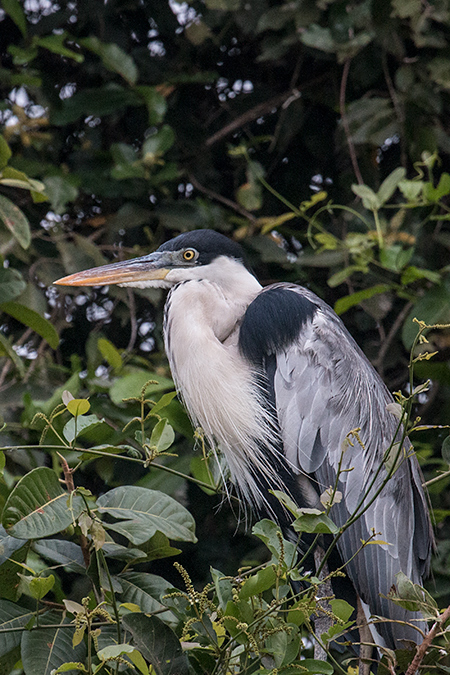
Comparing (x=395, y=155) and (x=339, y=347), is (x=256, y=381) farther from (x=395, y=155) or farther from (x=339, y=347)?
(x=395, y=155)

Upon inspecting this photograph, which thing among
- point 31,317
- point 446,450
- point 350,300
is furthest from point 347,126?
point 446,450

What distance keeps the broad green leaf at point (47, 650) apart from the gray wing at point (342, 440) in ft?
3.14

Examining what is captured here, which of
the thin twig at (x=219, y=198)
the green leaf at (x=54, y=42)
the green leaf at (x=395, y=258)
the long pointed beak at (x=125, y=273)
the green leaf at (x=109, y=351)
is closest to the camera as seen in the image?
the long pointed beak at (x=125, y=273)

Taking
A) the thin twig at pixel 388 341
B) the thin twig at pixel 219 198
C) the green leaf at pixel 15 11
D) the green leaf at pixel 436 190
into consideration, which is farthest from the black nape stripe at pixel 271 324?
the green leaf at pixel 15 11

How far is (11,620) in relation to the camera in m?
1.39

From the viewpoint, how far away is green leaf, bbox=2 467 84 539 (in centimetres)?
129

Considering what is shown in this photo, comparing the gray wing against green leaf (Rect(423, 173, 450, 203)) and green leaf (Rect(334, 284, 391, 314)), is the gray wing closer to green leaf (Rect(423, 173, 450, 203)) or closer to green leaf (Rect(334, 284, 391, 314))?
green leaf (Rect(334, 284, 391, 314))

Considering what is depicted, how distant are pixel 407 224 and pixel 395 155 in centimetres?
54

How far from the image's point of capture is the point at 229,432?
89.4 inches

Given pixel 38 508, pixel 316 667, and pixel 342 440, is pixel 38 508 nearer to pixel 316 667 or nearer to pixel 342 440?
pixel 316 667

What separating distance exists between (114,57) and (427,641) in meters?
2.41

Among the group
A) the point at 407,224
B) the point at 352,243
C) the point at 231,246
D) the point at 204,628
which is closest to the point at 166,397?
the point at 204,628

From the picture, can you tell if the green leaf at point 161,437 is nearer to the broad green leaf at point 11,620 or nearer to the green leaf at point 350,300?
the broad green leaf at point 11,620

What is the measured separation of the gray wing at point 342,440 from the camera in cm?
217
